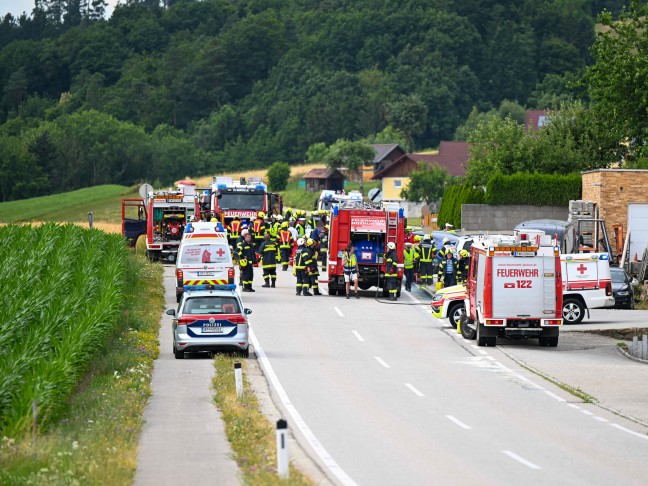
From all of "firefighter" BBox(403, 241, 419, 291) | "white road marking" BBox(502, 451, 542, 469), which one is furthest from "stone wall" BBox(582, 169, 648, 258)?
"white road marking" BBox(502, 451, 542, 469)

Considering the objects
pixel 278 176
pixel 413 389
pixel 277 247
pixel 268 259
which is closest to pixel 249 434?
pixel 413 389

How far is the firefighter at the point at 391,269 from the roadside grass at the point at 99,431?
10436 mm

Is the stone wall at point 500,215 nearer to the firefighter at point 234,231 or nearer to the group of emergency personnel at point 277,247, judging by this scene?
the group of emergency personnel at point 277,247

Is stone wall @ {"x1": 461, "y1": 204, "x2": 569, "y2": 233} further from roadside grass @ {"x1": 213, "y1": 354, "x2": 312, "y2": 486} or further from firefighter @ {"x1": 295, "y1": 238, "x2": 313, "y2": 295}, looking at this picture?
roadside grass @ {"x1": 213, "y1": 354, "x2": 312, "y2": 486}

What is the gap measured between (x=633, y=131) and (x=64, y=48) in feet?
472

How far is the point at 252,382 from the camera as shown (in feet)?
81.4

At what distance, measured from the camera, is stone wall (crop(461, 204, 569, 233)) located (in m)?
60.7

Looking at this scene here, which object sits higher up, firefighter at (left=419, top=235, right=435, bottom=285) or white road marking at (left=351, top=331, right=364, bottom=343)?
firefighter at (left=419, top=235, right=435, bottom=285)

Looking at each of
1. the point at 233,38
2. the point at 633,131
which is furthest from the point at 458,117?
the point at 633,131

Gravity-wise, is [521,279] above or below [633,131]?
below

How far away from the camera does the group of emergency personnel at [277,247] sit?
40062 millimetres

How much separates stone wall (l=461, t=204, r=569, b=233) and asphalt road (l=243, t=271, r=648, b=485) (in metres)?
26.5

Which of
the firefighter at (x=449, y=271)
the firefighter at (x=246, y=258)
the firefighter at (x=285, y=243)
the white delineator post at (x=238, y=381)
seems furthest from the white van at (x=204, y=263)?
the white delineator post at (x=238, y=381)

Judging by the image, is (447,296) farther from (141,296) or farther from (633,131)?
(633,131)
